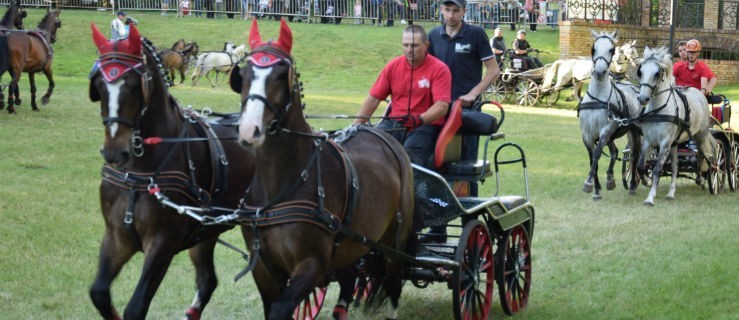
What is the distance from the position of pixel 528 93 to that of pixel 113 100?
26296mm

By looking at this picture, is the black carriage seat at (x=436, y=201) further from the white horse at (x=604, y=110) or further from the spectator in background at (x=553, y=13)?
the spectator in background at (x=553, y=13)

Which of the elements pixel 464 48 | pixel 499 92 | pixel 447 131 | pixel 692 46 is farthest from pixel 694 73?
pixel 499 92

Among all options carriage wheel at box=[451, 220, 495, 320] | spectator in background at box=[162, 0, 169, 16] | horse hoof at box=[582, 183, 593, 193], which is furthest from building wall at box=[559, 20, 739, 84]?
carriage wheel at box=[451, 220, 495, 320]

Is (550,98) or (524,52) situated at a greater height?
(524,52)

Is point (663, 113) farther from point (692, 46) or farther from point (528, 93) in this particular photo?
point (528, 93)

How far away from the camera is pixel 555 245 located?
10914mm

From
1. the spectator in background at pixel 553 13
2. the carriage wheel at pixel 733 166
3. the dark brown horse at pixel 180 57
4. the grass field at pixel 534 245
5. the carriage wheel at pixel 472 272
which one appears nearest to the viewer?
the carriage wheel at pixel 472 272

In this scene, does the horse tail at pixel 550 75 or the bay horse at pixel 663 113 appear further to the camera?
the horse tail at pixel 550 75

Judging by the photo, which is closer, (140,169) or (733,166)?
(140,169)

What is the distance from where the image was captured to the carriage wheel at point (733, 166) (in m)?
16.0

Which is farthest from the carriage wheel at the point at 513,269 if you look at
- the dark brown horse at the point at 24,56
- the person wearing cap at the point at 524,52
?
the person wearing cap at the point at 524,52

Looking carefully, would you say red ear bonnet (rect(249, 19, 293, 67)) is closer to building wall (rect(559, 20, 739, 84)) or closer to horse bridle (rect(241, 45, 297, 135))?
horse bridle (rect(241, 45, 297, 135))

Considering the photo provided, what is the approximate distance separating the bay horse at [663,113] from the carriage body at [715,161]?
433 mm

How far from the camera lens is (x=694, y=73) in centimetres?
1630
